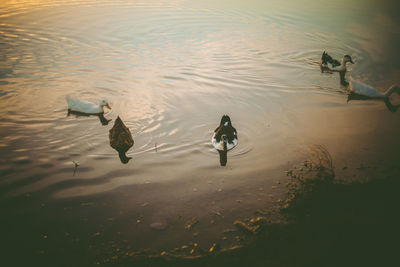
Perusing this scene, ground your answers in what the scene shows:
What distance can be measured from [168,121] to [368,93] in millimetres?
6379

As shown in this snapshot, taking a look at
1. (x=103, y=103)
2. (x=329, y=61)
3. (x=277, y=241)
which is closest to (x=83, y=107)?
(x=103, y=103)

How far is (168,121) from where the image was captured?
23.8 ft

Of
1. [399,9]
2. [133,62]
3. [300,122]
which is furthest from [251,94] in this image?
[399,9]

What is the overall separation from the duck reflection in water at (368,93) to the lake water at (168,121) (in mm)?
267

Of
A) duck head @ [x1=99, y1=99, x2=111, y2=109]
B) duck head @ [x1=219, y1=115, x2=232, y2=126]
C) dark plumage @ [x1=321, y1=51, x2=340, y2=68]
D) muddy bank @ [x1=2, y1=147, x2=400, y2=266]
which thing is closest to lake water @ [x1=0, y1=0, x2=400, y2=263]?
muddy bank @ [x1=2, y1=147, x2=400, y2=266]

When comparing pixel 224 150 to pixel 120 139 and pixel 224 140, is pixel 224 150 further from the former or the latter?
pixel 120 139

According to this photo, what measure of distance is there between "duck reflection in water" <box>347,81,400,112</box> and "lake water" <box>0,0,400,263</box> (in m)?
0.27

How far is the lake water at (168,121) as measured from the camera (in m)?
4.38

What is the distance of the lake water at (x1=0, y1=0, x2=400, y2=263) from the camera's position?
4.38 metres

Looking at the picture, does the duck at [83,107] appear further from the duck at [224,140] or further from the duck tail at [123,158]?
the duck at [224,140]

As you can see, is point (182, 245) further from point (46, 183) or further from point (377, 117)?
point (377, 117)

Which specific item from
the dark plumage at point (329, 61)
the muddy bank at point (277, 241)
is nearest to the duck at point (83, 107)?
the muddy bank at point (277, 241)

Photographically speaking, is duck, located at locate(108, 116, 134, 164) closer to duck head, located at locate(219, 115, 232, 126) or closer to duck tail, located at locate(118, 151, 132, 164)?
duck tail, located at locate(118, 151, 132, 164)

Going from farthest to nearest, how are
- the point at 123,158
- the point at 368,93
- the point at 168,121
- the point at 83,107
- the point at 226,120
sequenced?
1. the point at 368,93
2. the point at 83,107
3. the point at 168,121
4. the point at 226,120
5. the point at 123,158
